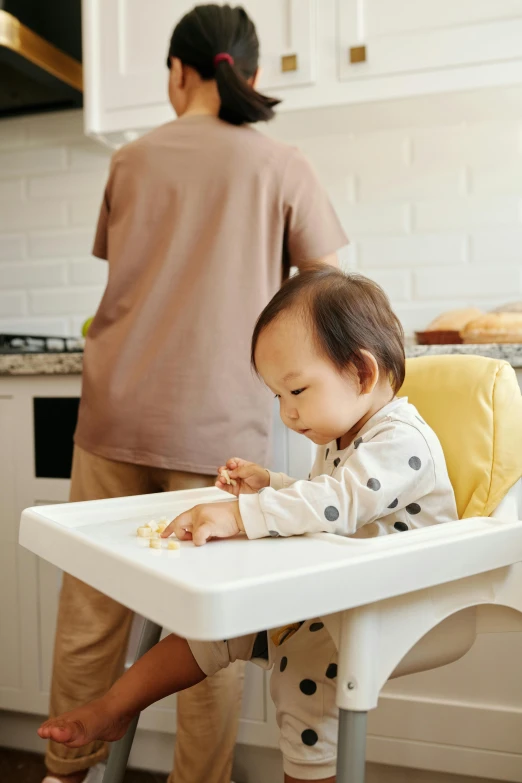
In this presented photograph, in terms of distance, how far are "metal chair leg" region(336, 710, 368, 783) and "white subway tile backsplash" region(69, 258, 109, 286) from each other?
5.86 ft

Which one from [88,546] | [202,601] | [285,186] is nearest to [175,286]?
[285,186]

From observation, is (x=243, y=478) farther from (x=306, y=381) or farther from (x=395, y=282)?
(x=395, y=282)

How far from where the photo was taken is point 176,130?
1299 mm

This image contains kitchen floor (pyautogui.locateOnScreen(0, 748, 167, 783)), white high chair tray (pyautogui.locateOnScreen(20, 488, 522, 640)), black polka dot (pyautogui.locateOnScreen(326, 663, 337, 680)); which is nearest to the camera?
white high chair tray (pyautogui.locateOnScreen(20, 488, 522, 640))

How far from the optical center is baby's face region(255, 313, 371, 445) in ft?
2.99

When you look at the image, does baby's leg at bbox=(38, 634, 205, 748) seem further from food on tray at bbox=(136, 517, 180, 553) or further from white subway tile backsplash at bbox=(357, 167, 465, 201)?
white subway tile backsplash at bbox=(357, 167, 465, 201)

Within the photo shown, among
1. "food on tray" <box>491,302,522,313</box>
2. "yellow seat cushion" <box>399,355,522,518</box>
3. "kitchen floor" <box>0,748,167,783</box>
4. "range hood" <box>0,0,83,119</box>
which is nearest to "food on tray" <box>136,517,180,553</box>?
"yellow seat cushion" <box>399,355,522,518</box>

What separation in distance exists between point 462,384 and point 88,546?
52 cm

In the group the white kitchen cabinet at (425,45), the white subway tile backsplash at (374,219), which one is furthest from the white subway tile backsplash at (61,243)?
Answer: the white kitchen cabinet at (425,45)

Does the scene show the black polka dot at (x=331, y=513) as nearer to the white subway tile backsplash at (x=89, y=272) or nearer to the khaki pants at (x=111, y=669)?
the khaki pants at (x=111, y=669)

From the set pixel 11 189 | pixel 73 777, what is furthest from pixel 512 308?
pixel 11 189

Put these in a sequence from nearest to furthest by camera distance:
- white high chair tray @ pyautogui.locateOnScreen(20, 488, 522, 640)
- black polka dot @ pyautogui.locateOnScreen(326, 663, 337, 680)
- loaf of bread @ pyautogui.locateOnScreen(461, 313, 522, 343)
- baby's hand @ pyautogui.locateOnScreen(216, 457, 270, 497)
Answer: white high chair tray @ pyautogui.locateOnScreen(20, 488, 522, 640) < black polka dot @ pyautogui.locateOnScreen(326, 663, 337, 680) < baby's hand @ pyautogui.locateOnScreen(216, 457, 270, 497) < loaf of bread @ pyautogui.locateOnScreen(461, 313, 522, 343)

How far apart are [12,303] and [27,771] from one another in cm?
133

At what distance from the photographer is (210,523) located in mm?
746
